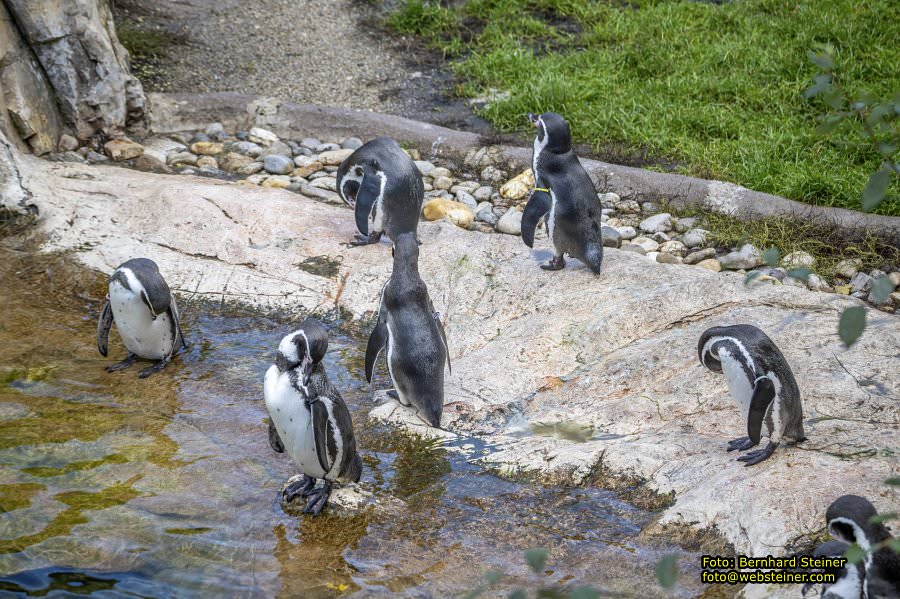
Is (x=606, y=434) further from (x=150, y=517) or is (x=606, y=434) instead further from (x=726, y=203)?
(x=726, y=203)

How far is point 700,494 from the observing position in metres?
3.41

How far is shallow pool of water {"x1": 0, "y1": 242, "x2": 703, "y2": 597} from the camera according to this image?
3156mm

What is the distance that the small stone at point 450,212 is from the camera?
703 centimetres

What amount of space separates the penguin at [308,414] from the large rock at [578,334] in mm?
755

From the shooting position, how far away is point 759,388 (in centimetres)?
358

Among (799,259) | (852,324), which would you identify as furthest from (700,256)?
(852,324)

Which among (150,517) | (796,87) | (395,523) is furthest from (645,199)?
(150,517)

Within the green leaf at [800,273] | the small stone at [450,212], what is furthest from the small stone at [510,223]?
the green leaf at [800,273]

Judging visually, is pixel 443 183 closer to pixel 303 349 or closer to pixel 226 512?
pixel 303 349

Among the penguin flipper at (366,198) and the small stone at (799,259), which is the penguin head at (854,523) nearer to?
the small stone at (799,259)

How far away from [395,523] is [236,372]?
1.65m

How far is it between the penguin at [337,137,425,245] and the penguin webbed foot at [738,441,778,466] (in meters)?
3.10

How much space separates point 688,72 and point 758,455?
6.46 m

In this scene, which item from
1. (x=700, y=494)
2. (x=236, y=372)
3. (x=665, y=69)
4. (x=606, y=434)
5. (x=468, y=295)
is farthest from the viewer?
(x=665, y=69)
